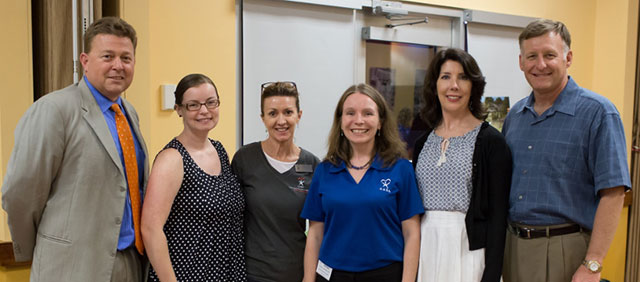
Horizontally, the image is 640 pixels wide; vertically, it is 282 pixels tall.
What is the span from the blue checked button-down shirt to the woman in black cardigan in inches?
4.9

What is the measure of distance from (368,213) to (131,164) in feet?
2.95

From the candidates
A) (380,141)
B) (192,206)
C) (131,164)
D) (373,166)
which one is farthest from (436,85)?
(131,164)

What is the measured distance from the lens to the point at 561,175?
88.8 inches

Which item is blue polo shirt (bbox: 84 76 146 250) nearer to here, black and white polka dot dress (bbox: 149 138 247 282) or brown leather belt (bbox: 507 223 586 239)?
black and white polka dot dress (bbox: 149 138 247 282)

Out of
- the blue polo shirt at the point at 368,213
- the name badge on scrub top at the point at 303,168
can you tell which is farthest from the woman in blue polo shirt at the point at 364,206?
the name badge on scrub top at the point at 303,168

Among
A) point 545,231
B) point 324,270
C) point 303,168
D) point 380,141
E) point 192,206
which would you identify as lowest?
point 324,270

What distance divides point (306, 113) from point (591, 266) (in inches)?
76.6

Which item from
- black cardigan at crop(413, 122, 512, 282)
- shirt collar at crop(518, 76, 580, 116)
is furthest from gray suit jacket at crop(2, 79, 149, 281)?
shirt collar at crop(518, 76, 580, 116)

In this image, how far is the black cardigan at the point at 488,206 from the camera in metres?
2.15

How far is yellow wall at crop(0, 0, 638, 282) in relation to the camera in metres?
2.46

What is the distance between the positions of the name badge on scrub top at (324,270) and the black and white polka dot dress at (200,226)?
360 mm

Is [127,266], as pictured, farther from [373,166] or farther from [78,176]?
[373,166]

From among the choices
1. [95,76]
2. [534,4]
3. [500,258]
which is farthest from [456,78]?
[534,4]

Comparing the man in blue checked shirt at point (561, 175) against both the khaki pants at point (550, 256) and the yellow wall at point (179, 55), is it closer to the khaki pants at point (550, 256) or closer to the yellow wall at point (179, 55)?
the khaki pants at point (550, 256)
